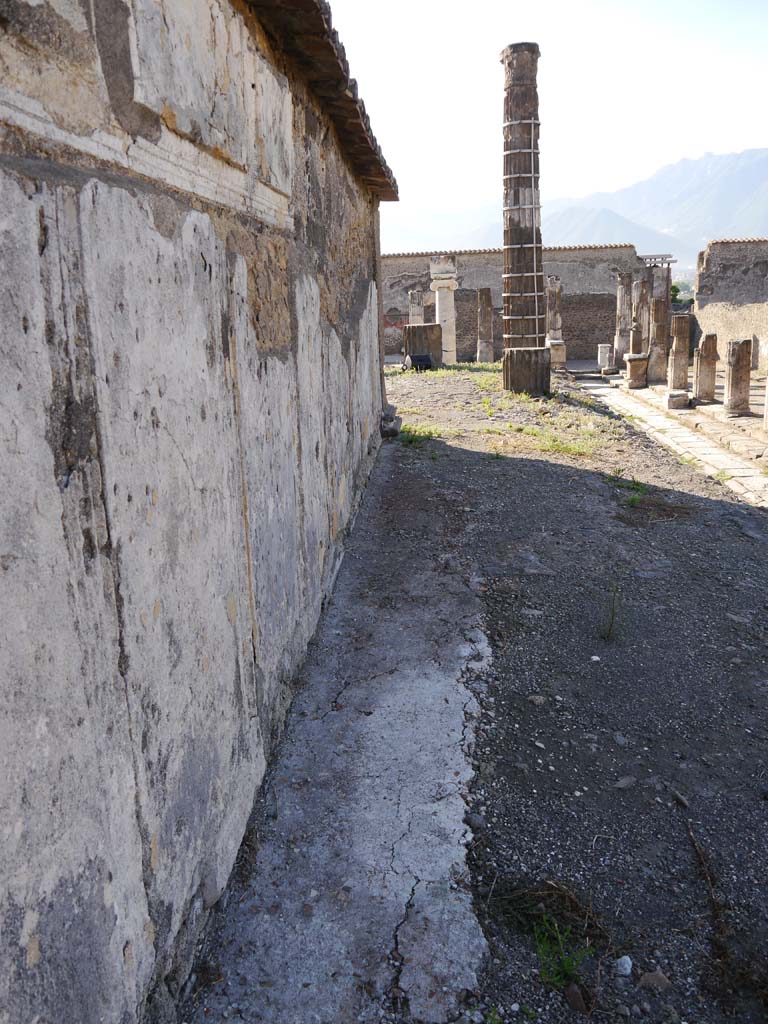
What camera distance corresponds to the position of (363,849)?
2318mm

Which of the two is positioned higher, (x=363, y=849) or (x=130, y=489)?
(x=130, y=489)

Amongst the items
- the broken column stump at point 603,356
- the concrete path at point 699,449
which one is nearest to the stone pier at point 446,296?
the broken column stump at point 603,356

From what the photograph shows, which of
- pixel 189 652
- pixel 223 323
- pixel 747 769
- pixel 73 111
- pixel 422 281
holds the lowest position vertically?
pixel 747 769

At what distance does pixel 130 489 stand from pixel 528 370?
37.5ft

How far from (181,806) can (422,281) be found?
27.6m

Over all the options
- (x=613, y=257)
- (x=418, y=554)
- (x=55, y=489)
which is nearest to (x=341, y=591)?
(x=418, y=554)

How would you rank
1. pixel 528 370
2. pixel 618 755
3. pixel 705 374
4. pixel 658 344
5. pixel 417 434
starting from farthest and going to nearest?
pixel 658 344, pixel 705 374, pixel 528 370, pixel 417 434, pixel 618 755

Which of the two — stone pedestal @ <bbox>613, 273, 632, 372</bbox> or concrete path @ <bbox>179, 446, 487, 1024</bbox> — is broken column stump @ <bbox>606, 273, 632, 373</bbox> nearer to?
stone pedestal @ <bbox>613, 273, 632, 372</bbox>

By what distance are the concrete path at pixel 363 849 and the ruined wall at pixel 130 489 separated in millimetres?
149

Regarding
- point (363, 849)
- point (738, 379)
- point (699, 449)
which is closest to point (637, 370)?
point (738, 379)

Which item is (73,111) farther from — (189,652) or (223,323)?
(189,652)

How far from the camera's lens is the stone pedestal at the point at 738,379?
11.0 metres

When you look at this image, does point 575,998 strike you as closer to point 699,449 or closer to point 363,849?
point 363,849

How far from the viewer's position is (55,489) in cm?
119
